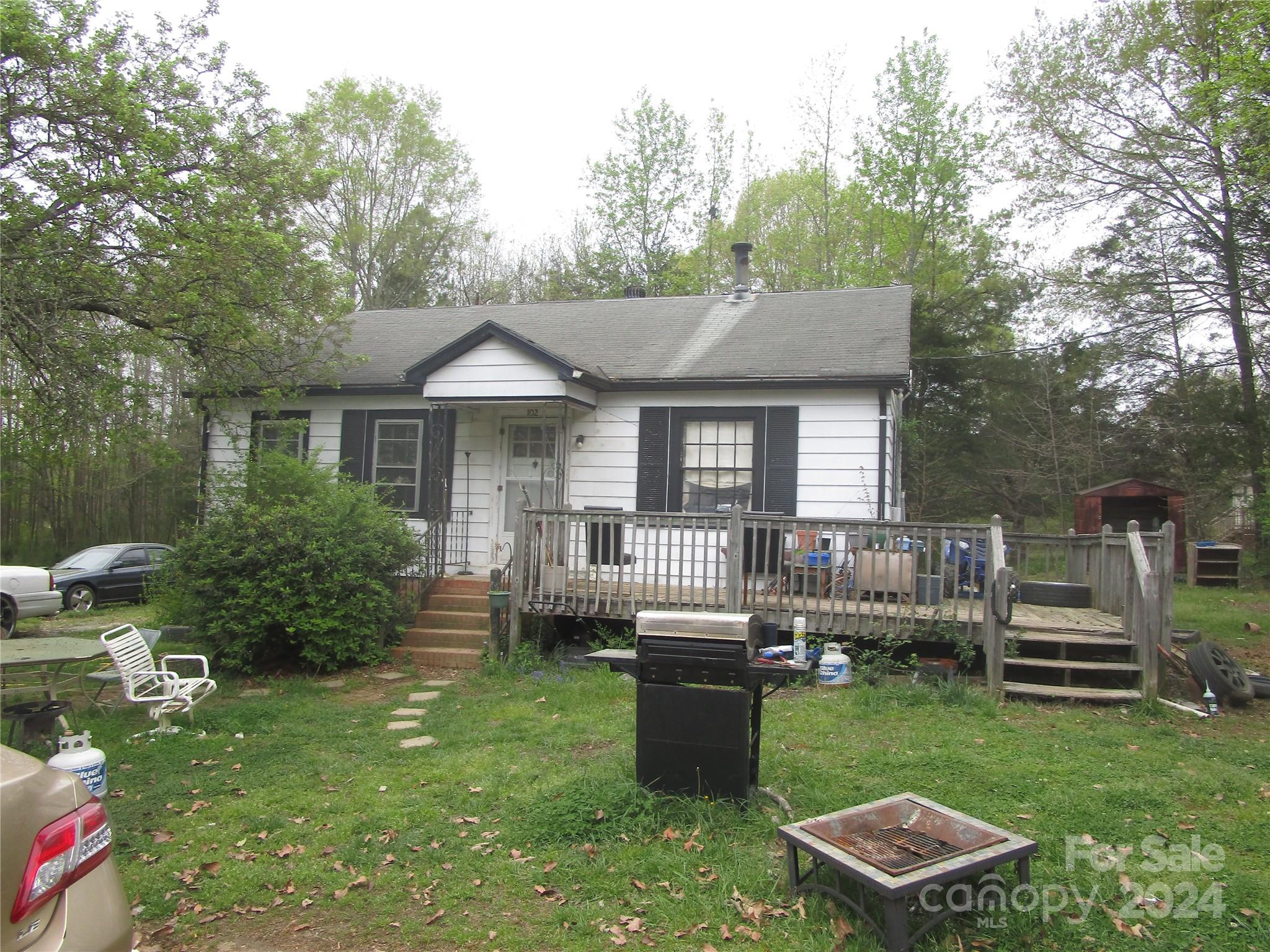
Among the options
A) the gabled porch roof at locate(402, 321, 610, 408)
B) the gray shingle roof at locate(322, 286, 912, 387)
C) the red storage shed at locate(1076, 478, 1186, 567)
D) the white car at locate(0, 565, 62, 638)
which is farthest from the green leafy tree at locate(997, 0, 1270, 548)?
the white car at locate(0, 565, 62, 638)

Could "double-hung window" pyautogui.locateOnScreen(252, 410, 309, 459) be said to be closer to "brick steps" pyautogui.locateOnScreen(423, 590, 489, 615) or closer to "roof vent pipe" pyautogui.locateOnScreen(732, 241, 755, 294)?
"brick steps" pyautogui.locateOnScreen(423, 590, 489, 615)

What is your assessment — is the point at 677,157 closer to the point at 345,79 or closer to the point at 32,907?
the point at 345,79

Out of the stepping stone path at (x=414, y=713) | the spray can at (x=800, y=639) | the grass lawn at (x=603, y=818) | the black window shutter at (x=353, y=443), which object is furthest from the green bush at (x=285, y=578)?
the spray can at (x=800, y=639)

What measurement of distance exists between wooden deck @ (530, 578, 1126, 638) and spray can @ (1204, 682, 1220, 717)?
2.48 ft

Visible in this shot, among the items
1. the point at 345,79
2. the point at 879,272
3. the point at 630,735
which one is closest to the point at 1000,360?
the point at 879,272

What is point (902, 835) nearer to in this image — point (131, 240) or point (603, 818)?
point (603, 818)

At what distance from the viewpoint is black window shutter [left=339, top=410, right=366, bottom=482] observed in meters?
11.7

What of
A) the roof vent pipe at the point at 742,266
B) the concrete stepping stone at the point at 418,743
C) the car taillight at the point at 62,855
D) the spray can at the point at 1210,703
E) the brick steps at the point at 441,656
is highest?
the roof vent pipe at the point at 742,266

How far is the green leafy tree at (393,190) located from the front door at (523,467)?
15.4 metres

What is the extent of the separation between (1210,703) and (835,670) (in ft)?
9.73

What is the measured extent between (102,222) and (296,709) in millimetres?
5184

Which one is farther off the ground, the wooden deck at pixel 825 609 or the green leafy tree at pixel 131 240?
the green leafy tree at pixel 131 240

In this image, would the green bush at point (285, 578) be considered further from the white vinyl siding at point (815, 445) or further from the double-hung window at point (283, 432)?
the white vinyl siding at point (815, 445)

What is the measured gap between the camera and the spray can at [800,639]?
23.5 feet
